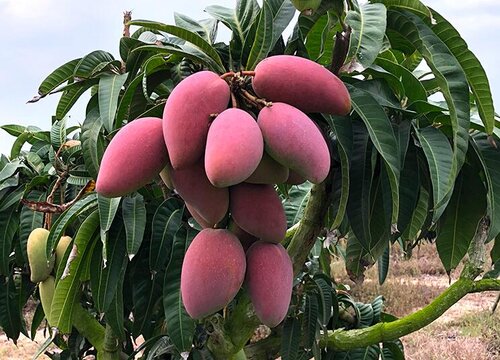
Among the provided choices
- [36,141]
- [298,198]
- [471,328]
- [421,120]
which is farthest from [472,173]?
[471,328]

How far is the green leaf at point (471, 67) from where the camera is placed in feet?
2.37

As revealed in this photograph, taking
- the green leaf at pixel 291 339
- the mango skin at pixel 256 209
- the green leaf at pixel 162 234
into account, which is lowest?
the green leaf at pixel 291 339

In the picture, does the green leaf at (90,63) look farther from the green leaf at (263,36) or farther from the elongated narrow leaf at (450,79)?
the elongated narrow leaf at (450,79)

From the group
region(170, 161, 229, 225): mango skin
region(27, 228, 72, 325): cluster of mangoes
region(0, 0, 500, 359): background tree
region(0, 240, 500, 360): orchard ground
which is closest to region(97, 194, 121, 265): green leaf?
region(0, 0, 500, 359): background tree

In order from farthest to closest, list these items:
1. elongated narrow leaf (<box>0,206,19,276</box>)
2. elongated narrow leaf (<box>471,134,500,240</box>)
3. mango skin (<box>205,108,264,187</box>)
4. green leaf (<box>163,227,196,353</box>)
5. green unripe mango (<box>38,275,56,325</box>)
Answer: elongated narrow leaf (<box>0,206,19,276</box>) < green unripe mango (<box>38,275,56,325</box>) < green leaf (<box>163,227,196,353</box>) < elongated narrow leaf (<box>471,134,500,240</box>) < mango skin (<box>205,108,264,187</box>)

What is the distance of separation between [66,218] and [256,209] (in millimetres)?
589

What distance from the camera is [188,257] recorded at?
651mm

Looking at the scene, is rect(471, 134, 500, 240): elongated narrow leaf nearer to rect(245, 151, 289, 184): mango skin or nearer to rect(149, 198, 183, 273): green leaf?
rect(245, 151, 289, 184): mango skin

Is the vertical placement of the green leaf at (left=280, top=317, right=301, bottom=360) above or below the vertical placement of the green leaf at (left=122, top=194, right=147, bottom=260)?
below

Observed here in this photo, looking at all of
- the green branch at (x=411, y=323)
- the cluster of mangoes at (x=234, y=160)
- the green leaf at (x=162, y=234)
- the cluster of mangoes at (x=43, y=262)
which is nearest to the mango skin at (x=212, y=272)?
the cluster of mangoes at (x=234, y=160)

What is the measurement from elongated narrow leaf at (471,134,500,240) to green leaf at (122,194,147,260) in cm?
53

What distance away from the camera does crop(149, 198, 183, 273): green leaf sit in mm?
1107

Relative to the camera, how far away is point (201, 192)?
0.62 metres

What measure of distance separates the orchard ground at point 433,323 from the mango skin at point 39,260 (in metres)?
2.08
